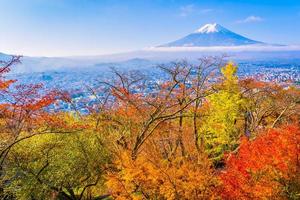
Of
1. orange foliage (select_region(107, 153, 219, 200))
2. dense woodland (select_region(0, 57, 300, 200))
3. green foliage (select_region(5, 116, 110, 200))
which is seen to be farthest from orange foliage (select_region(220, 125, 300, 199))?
green foliage (select_region(5, 116, 110, 200))

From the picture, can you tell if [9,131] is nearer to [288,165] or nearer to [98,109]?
[98,109]

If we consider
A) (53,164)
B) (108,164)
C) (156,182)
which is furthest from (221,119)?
(53,164)

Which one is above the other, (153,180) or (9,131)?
(9,131)

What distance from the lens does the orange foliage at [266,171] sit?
30.8 m

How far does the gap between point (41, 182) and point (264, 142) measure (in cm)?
1871

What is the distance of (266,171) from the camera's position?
31734mm

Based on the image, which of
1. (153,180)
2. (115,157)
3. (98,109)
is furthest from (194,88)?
(153,180)

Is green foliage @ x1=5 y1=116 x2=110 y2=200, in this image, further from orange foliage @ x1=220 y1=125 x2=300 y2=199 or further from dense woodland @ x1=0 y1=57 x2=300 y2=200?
orange foliage @ x1=220 y1=125 x2=300 y2=199

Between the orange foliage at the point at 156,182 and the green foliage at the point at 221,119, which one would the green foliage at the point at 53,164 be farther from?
the green foliage at the point at 221,119

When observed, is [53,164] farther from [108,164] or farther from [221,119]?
[221,119]

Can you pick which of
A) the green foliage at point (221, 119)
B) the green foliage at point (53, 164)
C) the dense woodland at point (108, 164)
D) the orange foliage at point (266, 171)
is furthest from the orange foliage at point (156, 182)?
the green foliage at point (221, 119)

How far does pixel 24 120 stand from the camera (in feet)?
103

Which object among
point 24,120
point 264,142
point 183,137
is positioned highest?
point 24,120

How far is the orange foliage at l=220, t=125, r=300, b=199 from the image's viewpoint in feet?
101
